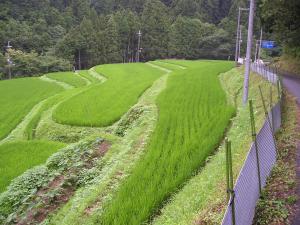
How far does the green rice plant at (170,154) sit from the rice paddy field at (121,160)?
1.0 inches

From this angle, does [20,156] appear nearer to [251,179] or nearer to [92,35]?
[251,179]

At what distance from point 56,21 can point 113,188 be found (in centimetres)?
8502

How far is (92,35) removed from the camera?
2889 inches

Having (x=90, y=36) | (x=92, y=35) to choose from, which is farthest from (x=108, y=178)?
(x=90, y=36)

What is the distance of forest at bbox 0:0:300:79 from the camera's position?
7244 centimetres

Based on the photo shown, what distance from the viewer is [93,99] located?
23516 millimetres

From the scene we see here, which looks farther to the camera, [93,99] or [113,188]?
[93,99]

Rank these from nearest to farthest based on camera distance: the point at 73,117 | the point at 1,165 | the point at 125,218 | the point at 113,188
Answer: the point at 125,218 < the point at 113,188 < the point at 1,165 < the point at 73,117

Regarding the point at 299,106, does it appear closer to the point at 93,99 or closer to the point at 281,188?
the point at 281,188

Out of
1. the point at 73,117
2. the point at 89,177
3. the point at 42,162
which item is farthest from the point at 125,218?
the point at 73,117

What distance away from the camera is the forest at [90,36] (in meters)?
72.4

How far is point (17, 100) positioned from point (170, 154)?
62.9ft

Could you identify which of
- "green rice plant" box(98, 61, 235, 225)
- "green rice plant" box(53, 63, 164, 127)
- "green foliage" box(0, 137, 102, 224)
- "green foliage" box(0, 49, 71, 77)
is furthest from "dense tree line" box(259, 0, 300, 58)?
"green foliage" box(0, 49, 71, 77)

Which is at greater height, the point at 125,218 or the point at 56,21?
the point at 56,21
